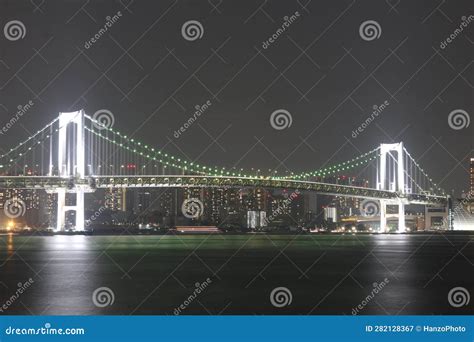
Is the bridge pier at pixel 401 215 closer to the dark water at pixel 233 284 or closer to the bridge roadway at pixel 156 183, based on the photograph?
the bridge roadway at pixel 156 183

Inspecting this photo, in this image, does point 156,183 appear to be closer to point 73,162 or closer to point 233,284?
point 73,162

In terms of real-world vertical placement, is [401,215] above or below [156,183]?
above

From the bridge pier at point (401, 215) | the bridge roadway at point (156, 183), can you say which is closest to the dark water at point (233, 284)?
the bridge roadway at point (156, 183)

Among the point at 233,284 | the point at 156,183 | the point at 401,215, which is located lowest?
the point at 233,284

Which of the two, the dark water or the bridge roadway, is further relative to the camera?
the bridge roadway

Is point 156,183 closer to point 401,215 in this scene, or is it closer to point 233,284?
point 401,215

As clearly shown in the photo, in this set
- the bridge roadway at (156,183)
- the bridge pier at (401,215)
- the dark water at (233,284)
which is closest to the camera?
the dark water at (233,284)

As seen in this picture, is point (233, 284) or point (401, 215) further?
point (401, 215)

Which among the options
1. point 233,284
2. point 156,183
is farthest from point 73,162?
point 233,284

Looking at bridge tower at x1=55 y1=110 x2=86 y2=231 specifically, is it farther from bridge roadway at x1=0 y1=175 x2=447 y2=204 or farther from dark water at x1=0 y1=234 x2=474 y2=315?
dark water at x1=0 y1=234 x2=474 y2=315

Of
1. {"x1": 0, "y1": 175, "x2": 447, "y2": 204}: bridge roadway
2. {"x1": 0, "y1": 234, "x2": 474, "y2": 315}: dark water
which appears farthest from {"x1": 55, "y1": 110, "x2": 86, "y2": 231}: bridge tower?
{"x1": 0, "y1": 234, "x2": 474, "y2": 315}: dark water

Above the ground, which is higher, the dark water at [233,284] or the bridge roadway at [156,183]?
the bridge roadway at [156,183]

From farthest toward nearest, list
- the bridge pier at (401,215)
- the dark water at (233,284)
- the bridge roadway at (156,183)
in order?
the bridge pier at (401,215) < the bridge roadway at (156,183) < the dark water at (233,284)
